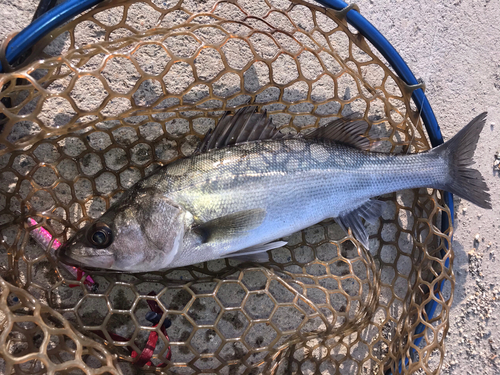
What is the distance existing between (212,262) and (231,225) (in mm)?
527

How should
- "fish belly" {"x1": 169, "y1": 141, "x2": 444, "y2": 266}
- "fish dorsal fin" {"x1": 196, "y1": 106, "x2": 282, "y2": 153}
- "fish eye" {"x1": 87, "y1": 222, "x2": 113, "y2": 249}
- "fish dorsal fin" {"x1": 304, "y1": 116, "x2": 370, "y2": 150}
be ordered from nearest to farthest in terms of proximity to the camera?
"fish eye" {"x1": 87, "y1": 222, "x2": 113, "y2": 249} < "fish belly" {"x1": 169, "y1": 141, "x2": 444, "y2": 266} < "fish dorsal fin" {"x1": 196, "y1": 106, "x2": 282, "y2": 153} < "fish dorsal fin" {"x1": 304, "y1": 116, "x2": 370, "y2": 150}

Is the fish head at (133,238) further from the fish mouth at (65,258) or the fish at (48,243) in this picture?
the fish at (48,243)

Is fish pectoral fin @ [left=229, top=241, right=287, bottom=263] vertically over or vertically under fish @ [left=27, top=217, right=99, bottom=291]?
over

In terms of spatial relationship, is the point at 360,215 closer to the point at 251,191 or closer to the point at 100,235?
the point at 251,191

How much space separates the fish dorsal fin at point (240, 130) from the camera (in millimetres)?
2035

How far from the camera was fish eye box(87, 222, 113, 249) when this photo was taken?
5.92 feet

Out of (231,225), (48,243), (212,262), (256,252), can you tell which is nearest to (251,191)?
(231,225)

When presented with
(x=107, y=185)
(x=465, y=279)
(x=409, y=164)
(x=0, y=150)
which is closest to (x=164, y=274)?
(x=107, y=185)

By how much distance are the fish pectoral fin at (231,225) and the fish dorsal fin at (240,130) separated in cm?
43

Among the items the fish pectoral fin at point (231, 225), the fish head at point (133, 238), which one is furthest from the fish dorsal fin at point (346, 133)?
the fish head at point (133, 238)

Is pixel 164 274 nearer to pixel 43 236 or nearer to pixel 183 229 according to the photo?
pixel 183 229

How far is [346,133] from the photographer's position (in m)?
2.21

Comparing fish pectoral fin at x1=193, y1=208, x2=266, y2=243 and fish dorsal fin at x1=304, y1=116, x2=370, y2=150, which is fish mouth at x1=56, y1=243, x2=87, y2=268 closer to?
fish pectoral fin at x1=193, y1=208, x2=266, y2=243

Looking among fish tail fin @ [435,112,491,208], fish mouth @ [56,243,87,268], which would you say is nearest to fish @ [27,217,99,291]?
fish mouth @ [56,243,87,268]
